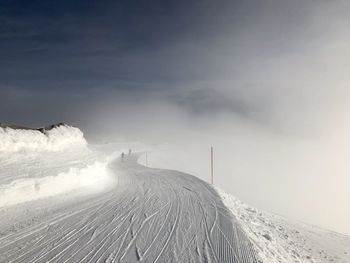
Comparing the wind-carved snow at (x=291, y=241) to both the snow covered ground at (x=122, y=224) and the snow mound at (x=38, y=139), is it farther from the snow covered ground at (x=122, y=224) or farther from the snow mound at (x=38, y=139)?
the snow mound at (x=38, y=139)

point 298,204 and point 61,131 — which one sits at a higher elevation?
point 61,131

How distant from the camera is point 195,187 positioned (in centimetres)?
1997

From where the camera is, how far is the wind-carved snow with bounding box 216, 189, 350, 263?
10.1m

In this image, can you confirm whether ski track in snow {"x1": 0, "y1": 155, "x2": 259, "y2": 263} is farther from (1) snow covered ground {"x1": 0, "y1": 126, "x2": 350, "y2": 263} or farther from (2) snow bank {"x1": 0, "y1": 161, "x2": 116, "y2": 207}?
(2) snow bank {"x1": 0, "y1": 161, "x2": 116, "y2": 207}

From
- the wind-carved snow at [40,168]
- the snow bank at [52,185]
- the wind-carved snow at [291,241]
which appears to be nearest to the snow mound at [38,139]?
the wind-carved snow at [40,168]

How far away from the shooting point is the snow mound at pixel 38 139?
1808cm

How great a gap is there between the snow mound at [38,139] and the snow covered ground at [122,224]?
0.09m

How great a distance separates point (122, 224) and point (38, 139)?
13.1m

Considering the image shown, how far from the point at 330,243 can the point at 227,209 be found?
15.6 ft

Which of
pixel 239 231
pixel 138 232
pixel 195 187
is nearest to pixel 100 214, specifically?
pixel 138 232

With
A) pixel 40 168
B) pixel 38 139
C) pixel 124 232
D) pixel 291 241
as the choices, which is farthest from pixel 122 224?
pixel 38 139

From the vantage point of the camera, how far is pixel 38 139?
70.4ft

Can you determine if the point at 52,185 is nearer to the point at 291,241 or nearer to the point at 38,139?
the point at 38,139

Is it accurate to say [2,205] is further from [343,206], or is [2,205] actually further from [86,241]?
[343,206]
